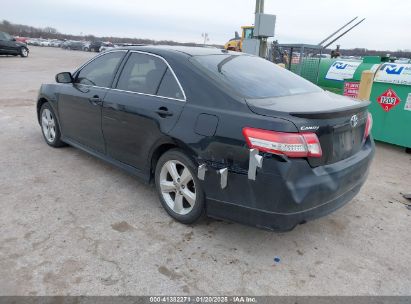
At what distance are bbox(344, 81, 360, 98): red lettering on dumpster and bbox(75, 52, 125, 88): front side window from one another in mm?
4635

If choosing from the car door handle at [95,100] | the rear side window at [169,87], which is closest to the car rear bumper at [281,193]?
the rear side window at [169,87]

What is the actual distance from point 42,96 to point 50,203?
2.33 m

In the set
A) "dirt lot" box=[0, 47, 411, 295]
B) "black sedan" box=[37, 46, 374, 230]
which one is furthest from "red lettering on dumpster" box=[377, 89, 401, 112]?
"black sedan" box=[37, 46, 374, 230]

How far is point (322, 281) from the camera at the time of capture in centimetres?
267

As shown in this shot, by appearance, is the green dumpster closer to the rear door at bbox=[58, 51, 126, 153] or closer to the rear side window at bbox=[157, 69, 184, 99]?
the rear side window at bbox=[157, 69, 184, 99]

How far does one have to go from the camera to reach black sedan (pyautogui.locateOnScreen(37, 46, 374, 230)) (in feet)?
8.48

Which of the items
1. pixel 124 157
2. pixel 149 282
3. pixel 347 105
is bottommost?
pixel 149 282

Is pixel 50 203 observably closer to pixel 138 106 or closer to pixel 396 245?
pixel 138 106

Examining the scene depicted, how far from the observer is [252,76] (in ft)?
10.9

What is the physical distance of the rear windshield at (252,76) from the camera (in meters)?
3.08

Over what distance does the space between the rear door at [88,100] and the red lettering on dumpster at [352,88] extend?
183 inches

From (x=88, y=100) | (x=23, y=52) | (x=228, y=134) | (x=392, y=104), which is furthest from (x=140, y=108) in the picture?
(x=23, y=52)

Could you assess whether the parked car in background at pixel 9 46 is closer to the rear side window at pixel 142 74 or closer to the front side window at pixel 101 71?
the front side window at pixel 101 71

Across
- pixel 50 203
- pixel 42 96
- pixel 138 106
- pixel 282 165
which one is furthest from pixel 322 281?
pixel 42 96
